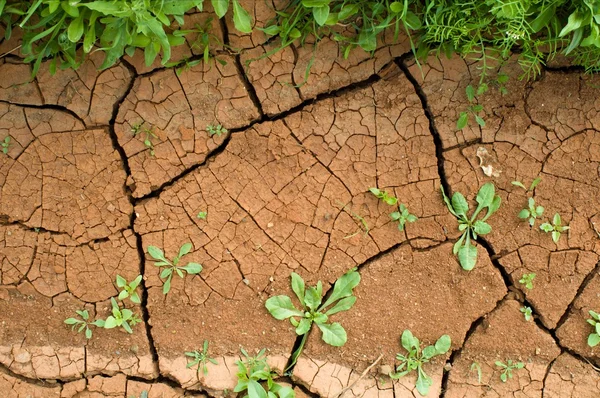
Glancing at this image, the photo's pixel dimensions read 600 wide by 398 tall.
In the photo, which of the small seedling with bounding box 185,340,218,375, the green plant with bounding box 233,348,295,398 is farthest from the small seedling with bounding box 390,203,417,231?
the small seedling with bounding box 185,340,218,375

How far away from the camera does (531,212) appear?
11.6 feet

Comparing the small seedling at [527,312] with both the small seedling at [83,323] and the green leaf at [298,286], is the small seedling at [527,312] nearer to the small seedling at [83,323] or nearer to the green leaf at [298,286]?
the green leaf at [298,286]

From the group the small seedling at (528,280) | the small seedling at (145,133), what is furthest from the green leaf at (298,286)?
the small seedling at (528,280)

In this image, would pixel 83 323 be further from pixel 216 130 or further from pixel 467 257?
pixel 467 257

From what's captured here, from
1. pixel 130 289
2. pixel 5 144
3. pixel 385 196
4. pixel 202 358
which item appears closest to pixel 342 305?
pixel 385 196

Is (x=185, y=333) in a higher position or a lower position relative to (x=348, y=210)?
lower

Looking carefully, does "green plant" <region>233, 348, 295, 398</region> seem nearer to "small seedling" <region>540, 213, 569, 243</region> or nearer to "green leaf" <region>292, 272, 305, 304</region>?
"green leaf" <region>292, 272, 305, 304</region>

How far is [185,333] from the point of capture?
3484mm

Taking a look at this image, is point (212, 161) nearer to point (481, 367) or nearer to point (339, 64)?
point (339, 64)

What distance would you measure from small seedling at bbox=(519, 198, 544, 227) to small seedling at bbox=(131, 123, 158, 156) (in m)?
2.04

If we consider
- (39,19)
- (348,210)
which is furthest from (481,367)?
(39,19)

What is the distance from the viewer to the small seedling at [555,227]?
352cm

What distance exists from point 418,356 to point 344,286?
21.8 inches

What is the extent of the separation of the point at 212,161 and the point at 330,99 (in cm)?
73
